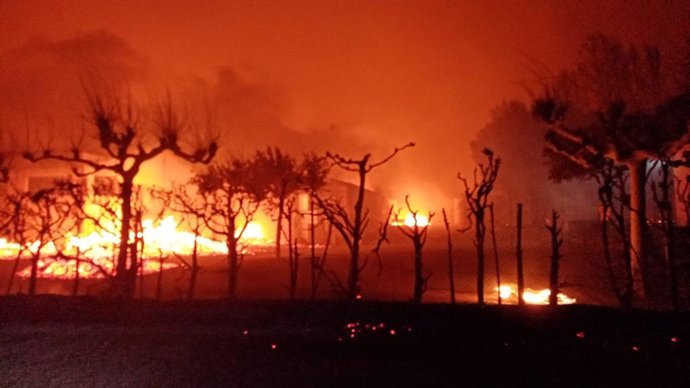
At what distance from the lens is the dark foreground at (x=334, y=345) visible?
6.41 m

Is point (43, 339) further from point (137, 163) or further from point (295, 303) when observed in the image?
point (137, 163)

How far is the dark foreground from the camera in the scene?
641 centimetres

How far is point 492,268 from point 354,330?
14.7 m

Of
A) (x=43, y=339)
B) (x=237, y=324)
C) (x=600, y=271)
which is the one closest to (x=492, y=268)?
(x=600, y=271)

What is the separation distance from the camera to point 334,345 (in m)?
7.79

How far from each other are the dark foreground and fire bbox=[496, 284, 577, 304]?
6.69m

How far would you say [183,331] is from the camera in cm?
855

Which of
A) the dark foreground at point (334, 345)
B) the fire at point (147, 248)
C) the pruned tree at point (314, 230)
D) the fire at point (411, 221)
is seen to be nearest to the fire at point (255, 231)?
the fire at point (147, 248)

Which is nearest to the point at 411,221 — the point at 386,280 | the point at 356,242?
the point at 386,280

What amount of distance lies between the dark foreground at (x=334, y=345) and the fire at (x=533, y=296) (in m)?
6.69

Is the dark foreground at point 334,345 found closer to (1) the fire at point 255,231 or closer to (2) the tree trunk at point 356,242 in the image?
(2) the tree trunk at point 356,242

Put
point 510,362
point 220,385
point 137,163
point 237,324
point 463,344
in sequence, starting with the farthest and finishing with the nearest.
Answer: point 137,163 → point 237,324 → point 463,344 → point 510,362 → point 220,385

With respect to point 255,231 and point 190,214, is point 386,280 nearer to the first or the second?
point 190,214

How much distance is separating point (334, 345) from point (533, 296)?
10.8 metres
